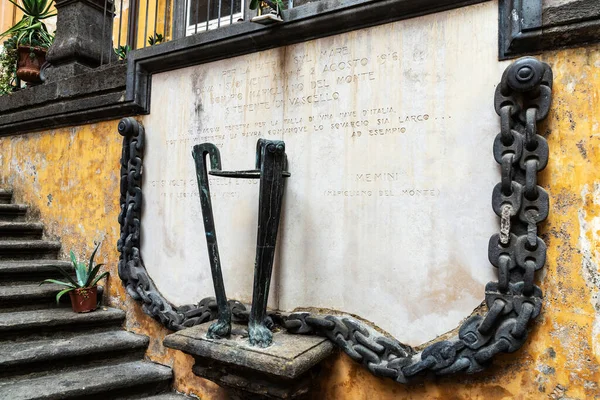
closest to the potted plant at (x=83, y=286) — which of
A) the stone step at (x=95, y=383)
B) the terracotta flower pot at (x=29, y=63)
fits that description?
the stone step at (x=95, y=383)

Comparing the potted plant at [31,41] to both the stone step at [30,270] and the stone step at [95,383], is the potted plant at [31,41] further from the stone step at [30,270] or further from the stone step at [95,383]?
the stone step at [95,383]

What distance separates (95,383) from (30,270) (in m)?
1.15

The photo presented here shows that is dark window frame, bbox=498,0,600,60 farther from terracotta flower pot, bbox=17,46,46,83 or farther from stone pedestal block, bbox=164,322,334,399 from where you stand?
terracotta flower pot, bbox=17,46,46,83

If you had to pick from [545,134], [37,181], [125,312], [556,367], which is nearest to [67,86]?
[37,181]

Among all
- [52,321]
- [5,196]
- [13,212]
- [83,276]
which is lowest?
[52,321]

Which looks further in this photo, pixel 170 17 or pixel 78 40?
pixel 170 17

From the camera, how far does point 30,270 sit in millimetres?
3035

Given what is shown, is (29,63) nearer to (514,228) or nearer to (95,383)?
(95,383)

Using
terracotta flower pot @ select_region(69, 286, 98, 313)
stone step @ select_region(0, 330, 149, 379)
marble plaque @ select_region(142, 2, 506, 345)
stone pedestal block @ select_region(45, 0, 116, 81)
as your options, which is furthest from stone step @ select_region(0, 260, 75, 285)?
stone pedestal block @ select_region(45, 0, 116, 81)

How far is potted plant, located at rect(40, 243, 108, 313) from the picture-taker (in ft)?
9.28

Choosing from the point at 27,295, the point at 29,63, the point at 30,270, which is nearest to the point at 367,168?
the point at 27,295

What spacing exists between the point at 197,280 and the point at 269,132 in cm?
99

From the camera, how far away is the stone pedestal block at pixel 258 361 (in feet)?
5.95

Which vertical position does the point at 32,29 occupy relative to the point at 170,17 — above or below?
below
